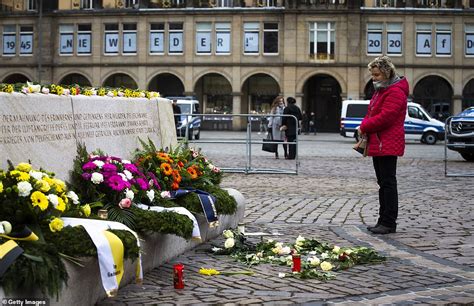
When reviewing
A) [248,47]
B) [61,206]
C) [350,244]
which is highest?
[248,47]

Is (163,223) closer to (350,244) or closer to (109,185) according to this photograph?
(109,185)

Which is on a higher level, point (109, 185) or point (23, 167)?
point (23, 167)

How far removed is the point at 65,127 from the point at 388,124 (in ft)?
12.8

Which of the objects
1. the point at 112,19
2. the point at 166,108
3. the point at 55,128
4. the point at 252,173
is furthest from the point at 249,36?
the point at 55,128

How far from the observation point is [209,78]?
6175 centimetres

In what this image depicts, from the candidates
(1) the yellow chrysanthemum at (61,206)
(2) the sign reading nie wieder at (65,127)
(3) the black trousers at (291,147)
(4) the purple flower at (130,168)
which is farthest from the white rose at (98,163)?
(3) the black trousers at (291,147)

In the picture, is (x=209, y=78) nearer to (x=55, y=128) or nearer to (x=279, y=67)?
A: (x=279, y=67)

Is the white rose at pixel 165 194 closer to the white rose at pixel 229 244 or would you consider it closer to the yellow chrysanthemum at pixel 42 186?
the white rose at pixel 229 244

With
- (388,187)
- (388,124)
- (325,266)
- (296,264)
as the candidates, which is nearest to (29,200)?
(296,264)

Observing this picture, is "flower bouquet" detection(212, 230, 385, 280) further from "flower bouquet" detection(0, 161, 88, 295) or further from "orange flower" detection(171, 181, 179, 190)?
"flower bouquet" detection(0, 161, 88, 295)

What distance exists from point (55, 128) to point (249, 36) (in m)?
51.9

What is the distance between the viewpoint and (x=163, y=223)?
21.5 ft

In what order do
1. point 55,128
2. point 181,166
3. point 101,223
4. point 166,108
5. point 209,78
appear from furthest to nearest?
1. point 209,78
2. point 166,108
3. point 181,166
4. point 55,128
5. point 101,223

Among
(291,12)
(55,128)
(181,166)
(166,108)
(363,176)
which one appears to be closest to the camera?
(55,128)
